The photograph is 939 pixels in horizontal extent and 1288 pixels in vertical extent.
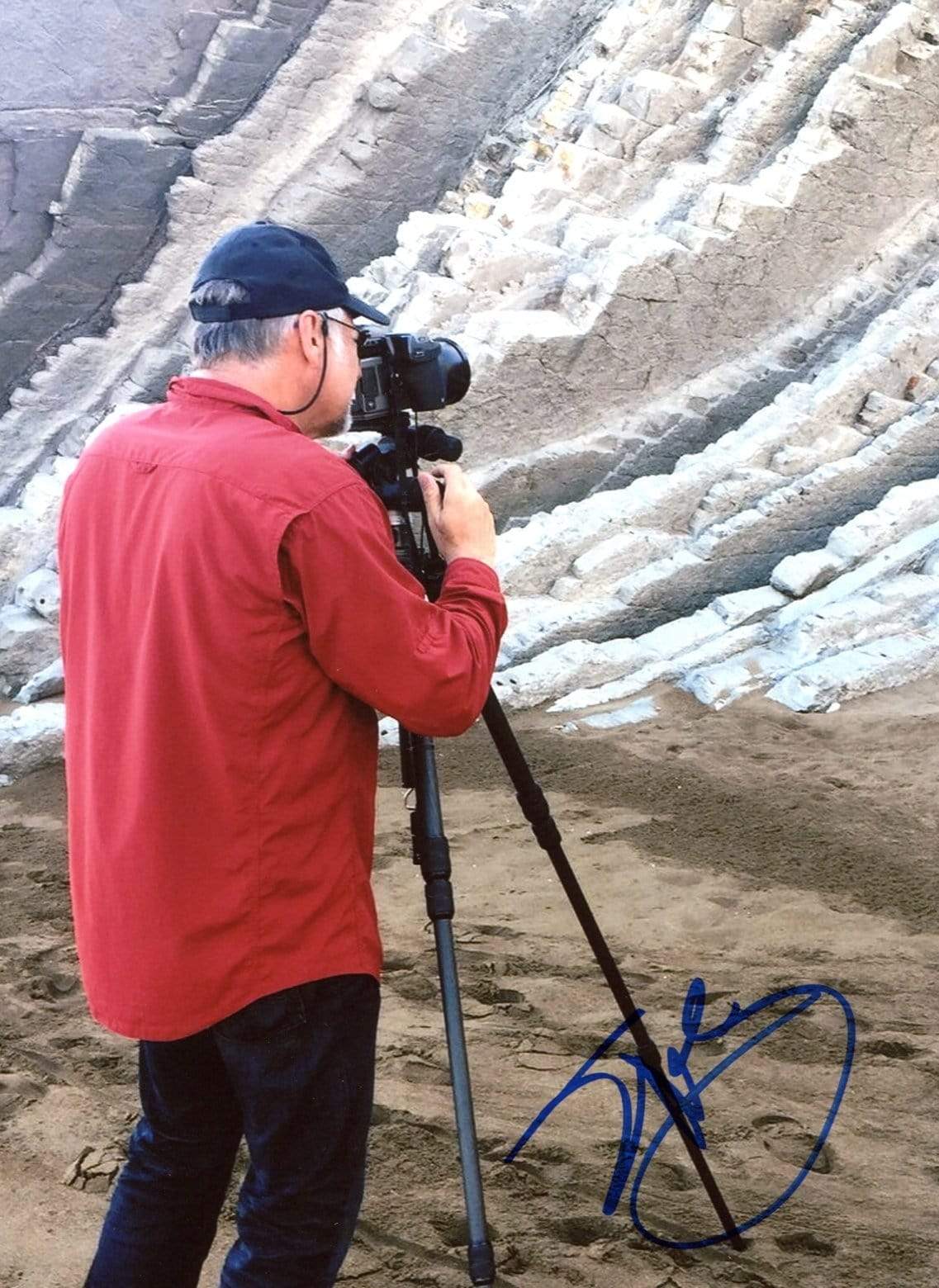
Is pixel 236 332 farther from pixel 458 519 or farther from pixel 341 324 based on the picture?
pixel 458 519

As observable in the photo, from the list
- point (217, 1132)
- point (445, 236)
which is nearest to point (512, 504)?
point (445, 236)

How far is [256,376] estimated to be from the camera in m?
1.42

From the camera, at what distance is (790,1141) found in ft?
7.48

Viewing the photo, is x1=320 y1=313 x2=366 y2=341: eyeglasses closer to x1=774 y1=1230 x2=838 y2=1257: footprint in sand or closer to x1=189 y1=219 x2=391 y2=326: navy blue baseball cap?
x1=189 y1=219 x2=391 y2=326: navy blue baseball cap

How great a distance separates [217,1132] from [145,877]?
402 millimetres

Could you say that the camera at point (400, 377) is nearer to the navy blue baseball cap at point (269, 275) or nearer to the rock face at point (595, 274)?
the navy blue baseball cap at point (269, 275)

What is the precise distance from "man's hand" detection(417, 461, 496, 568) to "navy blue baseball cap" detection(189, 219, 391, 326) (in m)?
0.26

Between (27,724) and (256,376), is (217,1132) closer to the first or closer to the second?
(256,376)

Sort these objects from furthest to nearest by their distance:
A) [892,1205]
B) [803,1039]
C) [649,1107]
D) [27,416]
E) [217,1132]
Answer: [27,416]
[803,1039]
[649,1107]
[892,1205]
[217,1132]

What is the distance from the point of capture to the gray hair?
1396mm

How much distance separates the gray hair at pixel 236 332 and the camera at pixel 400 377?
0.30m

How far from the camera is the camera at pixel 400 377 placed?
5.60 feet
